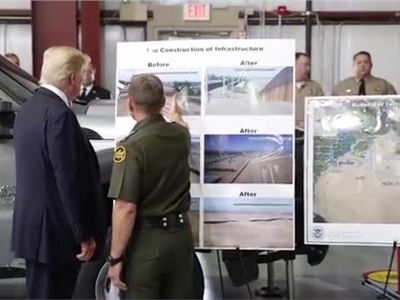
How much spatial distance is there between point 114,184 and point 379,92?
5287 mm

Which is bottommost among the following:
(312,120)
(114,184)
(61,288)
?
(61,288)

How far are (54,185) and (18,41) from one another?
8.35 m

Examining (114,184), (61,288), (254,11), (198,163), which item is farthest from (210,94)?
(254,11)

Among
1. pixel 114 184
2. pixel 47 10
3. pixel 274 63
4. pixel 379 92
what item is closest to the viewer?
pixel 114 184

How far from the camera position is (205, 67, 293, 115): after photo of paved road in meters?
4.20

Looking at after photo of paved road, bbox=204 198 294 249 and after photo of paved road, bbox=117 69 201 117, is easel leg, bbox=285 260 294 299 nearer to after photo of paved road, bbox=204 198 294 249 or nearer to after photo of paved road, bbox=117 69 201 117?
after photo of paved road, bbox=204 198 294 249

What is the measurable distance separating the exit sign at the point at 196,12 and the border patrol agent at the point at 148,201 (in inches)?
306

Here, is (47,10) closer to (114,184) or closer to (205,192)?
(205,192)

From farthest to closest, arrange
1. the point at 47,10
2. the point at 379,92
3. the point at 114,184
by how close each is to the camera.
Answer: the point at 47,10
the point at 379,92
the point at 114,184

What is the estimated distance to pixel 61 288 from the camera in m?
3.49

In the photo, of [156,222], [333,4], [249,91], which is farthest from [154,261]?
[333,4]

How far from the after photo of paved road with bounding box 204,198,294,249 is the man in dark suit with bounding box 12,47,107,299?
96 centimetres

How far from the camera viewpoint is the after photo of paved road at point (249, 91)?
4203mm

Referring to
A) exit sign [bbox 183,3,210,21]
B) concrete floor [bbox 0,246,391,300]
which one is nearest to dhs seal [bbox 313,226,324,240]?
concrete floor [bbox 0,246,391,300]
